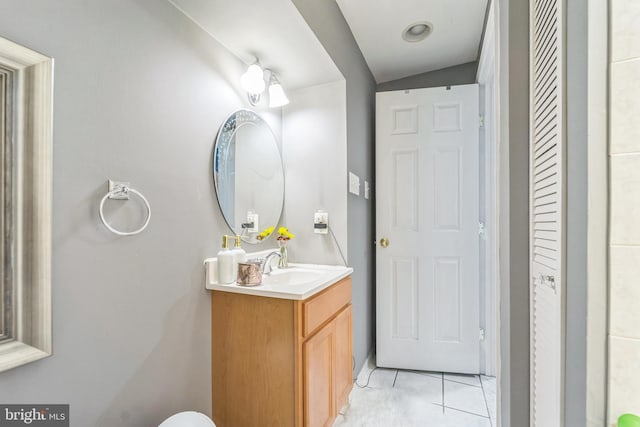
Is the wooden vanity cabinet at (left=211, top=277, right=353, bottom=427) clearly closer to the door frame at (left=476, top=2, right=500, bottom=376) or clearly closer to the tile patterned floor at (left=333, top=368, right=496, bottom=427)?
the tile patterned floor at (left=333, top=368, right=496, bottom=427)

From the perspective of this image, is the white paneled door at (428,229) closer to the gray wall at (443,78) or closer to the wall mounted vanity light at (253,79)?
the gray wall at (443,78)

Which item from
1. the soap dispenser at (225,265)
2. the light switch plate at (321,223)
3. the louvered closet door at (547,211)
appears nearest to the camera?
the louvered closet door at (547,211)

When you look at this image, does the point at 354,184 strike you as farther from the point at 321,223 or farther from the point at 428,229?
the point at 428,229

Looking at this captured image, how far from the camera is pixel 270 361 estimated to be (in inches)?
52.0

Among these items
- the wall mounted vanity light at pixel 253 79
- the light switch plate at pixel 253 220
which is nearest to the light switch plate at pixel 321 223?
the light switch plate at pixel 253 220

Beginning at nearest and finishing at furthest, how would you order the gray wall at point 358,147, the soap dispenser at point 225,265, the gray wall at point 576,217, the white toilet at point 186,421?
the gray wall at point 576,217
the white toilet at point 186,421
the soap dispenser at point 225,265
the gray wall at point 358,147

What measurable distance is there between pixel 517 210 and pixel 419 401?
58.7 inches

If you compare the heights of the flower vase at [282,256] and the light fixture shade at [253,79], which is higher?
the light fixture shade at [253,79]

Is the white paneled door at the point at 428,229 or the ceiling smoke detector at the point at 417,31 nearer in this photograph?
the ceiling smoke detector at the point at 417,31

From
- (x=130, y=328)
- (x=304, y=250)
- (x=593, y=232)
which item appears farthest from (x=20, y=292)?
(x=304, y=250)

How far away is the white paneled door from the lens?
2348mm

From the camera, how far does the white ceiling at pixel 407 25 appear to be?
192 centimetres

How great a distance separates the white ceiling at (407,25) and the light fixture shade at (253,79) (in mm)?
718

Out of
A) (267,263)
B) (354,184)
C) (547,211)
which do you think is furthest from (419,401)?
(547,211)
